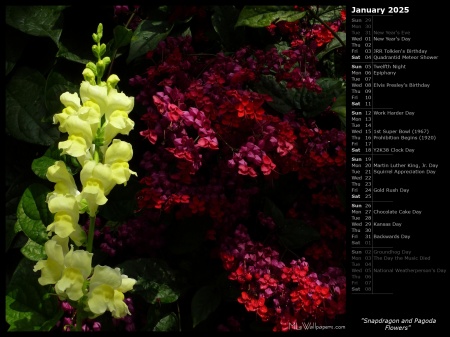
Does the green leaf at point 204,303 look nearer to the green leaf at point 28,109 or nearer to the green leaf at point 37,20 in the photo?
the green leaf at point 28,109

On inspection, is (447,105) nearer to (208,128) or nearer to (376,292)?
(376,292)

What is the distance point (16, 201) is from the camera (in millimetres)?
1424

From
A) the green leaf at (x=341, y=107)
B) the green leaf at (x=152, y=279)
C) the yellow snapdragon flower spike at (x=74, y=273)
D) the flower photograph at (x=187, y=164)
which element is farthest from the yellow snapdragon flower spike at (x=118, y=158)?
the green leaf at (x=341, y=107)

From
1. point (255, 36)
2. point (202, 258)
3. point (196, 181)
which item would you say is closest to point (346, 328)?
point (202, 258)

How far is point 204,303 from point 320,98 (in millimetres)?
574

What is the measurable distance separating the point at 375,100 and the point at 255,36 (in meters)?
0.39

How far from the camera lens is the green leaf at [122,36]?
1.29 m

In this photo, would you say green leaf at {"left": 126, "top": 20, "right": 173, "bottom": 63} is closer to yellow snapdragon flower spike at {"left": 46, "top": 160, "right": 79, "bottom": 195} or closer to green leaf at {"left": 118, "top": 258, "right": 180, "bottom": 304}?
yellow snapdragon flower spike at {"left": 46, "top": 160, "right": 79, "bottom": 195}

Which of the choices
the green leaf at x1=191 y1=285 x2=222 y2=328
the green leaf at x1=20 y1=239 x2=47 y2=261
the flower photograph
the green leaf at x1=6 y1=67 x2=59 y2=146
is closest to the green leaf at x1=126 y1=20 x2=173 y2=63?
the flower photograph

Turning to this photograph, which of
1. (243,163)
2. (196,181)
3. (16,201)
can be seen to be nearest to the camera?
(243,163)

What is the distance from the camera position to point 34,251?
1261 millimetres

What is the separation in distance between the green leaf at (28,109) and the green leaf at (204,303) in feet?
1.72

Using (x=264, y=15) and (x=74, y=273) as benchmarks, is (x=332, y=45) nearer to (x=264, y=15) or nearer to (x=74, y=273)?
(x=264, y=15)

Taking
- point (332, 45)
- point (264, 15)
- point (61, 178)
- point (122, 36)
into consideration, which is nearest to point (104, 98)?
point (61, 178)
